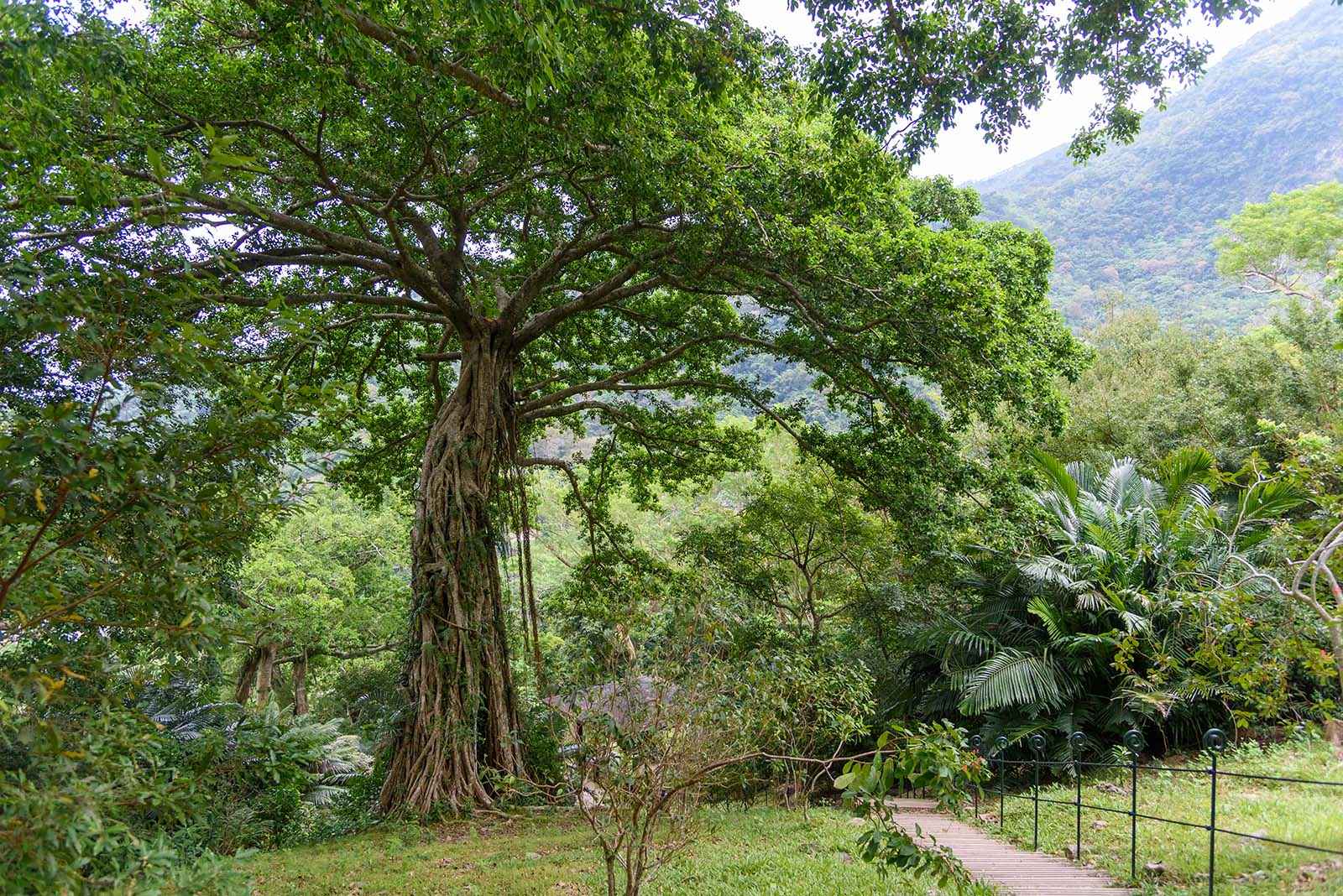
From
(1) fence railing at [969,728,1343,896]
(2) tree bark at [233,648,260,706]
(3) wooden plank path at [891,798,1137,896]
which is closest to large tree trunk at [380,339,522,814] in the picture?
(3) wooden plank path at [891,798,1137,896]

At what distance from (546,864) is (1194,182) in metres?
59.0

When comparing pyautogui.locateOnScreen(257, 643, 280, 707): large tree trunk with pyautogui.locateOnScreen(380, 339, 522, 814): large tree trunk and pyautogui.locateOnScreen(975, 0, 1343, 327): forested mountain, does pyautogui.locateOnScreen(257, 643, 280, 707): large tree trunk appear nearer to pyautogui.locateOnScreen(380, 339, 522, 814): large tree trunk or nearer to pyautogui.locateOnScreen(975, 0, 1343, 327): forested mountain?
pyautogui.locateOnScreen(380, 339, 522, 814): large tree trunk

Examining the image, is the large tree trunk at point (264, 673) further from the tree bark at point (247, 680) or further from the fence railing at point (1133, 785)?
the fence railing at point (1133, 785)

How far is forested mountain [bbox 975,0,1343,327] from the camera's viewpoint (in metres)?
40.8

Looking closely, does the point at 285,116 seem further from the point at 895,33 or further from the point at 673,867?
the point at 673,867

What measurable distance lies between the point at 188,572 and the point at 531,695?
34.3 ft

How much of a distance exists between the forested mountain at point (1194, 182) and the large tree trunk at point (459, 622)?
35.2 m

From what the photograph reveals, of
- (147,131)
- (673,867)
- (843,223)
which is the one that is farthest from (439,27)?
(673,867)

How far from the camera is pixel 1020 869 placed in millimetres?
4992

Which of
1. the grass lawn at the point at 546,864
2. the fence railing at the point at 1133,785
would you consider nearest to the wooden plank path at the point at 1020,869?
the fence railing at the point at 1133,785

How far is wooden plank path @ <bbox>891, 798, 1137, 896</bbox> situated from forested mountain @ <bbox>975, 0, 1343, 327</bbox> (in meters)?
34.8

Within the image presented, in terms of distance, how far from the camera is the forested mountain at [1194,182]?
4078 centimetres

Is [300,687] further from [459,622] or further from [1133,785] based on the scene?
[1133,785]

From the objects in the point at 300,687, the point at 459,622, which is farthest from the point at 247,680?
the point at 459,622
